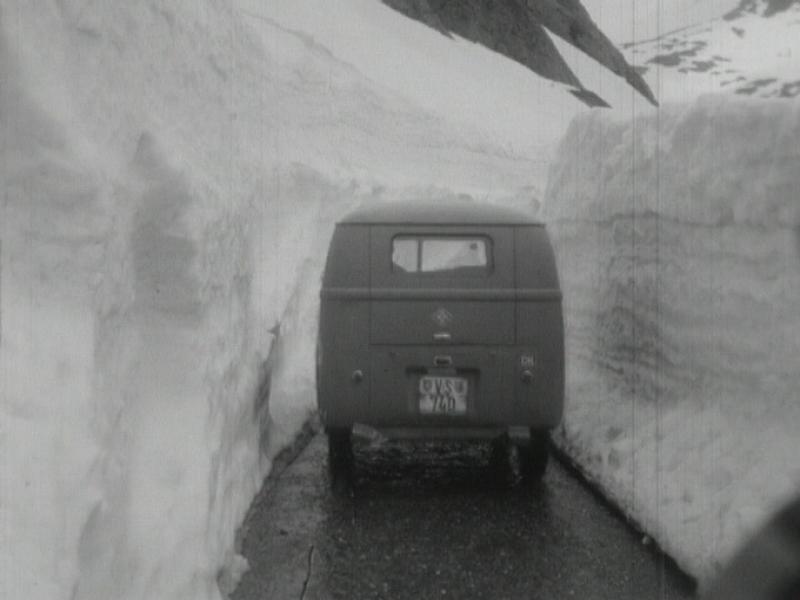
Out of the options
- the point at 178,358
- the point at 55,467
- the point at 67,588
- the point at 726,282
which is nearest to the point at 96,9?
the point at 178,358

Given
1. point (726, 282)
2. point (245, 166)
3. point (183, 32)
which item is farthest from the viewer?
point (245, 166)

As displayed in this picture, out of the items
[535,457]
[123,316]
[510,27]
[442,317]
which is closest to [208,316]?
[123,316]

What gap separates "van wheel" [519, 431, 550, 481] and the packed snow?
0.36 m

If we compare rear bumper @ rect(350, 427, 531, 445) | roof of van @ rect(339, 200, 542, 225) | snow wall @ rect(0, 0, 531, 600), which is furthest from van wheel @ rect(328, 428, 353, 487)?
roof of van @ rect(339, 200, 542, 225)

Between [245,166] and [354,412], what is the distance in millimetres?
3860

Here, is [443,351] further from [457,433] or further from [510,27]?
[510,27]

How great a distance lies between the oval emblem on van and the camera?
6.71 meters

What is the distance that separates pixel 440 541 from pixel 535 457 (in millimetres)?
1428

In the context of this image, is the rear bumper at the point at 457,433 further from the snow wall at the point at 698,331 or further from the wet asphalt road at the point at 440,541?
the snow wall at the point at 698,331

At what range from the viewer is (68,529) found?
3430 mm

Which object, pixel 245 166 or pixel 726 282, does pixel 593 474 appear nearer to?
pixel 726 282

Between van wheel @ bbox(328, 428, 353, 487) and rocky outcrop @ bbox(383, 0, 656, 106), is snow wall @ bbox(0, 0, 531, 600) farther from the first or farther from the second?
rocky outcrop @ bbox(383, 0, 656, 106)

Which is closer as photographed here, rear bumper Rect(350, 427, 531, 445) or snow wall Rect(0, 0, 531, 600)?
snow wall Rect(0, 0, 531, 600)

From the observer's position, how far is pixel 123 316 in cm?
472
